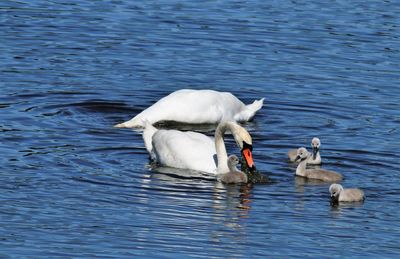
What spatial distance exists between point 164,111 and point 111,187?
395cm

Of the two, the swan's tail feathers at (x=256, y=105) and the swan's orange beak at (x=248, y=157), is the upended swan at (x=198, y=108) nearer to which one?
the swan's tail feathers at (x=256, y=105)

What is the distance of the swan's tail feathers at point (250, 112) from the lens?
19.7 metres

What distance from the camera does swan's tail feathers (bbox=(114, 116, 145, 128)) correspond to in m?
18.8

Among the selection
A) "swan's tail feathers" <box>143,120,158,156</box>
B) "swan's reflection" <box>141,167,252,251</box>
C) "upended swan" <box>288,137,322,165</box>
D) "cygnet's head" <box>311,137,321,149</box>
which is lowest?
"swan's reflection" <box>141,167,252,251</box>

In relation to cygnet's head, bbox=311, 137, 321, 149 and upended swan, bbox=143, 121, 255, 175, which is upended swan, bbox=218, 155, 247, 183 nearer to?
upended swan, bbox=143, 121, 255, 175

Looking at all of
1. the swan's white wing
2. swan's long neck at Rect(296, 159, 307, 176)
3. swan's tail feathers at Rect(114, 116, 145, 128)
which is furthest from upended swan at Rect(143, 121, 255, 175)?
swan's tail feathers at Rect(114, 116, 145, 128)

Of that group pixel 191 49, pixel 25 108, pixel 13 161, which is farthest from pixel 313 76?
pixel 13 161

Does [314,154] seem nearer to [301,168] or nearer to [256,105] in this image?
[301,168]

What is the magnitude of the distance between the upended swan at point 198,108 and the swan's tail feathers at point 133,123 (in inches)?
8.6

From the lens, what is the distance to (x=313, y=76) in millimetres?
22344

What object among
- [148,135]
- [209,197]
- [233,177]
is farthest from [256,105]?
[209,197]

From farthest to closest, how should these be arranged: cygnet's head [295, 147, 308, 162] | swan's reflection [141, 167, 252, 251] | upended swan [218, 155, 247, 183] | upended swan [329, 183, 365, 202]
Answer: cygnet's head [295, 147, 308, 162]
upended swan [218, 155, 247, 183]
upended swan [329, 183, 365, 202]
swan's reflection [141, 167, 252, 251]

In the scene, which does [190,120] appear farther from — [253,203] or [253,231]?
[253,231]

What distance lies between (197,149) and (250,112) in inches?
114
